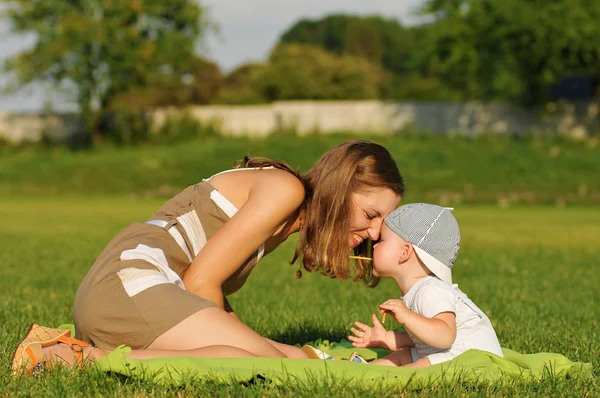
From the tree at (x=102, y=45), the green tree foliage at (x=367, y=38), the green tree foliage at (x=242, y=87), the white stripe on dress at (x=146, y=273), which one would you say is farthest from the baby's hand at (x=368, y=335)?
the green tree foliage at (x=367, y=38)

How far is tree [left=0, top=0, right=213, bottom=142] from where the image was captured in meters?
31.8

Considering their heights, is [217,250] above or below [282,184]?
below

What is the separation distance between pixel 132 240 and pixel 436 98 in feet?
185

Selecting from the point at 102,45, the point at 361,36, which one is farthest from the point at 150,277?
the point at 361,36

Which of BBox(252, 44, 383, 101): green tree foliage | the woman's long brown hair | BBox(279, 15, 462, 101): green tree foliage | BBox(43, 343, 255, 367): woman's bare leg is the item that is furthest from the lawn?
BBox(279, 15, 462, 101): green tree foliage

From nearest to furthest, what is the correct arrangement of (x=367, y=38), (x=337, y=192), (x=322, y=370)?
Answer: (x=322, y=370)
(x=337, y=192)
(x=367, y=38)

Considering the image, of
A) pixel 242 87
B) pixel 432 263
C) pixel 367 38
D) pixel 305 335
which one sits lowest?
pixel 367 38

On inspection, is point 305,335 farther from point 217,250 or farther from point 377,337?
point 217,250

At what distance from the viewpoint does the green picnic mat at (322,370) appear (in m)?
3.56

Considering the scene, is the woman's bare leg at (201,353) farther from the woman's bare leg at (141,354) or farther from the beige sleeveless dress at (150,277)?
the beige sleeveless dress at (150,277)

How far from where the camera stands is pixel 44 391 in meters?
3.48

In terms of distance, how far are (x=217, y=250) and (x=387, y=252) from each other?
85cm

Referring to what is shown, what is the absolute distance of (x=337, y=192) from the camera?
4320 mm

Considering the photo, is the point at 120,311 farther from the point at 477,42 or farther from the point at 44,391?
the point at 477,42
